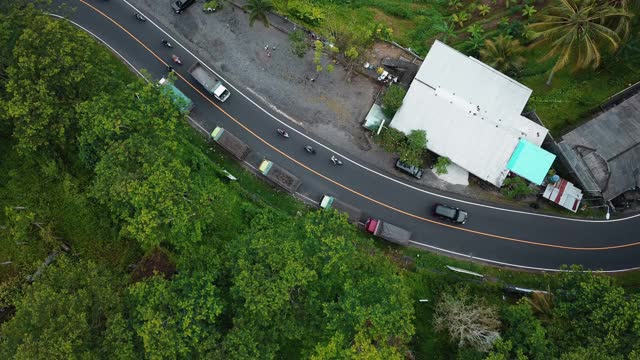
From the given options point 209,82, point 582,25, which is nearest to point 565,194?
point 582,25

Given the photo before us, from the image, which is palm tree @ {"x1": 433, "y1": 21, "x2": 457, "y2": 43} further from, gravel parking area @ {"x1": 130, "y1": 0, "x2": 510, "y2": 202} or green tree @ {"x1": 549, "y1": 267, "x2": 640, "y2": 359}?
green tree @ {"x1": 549, "y1": 267, "x2": 640, "y2": 359}

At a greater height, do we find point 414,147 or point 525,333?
point 414,147

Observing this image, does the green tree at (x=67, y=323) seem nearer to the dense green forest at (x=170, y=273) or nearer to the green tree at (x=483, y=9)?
the dense green forest at (x=170, y=273)

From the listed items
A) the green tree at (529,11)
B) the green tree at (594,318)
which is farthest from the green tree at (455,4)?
the green tree at (594,318)

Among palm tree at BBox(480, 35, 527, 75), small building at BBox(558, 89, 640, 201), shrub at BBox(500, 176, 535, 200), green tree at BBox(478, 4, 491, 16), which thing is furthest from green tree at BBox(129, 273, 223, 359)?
green tree at BBox(478, 4, 491, 16)

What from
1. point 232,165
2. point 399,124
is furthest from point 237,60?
point 399,124

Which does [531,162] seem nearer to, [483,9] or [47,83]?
[483,9]

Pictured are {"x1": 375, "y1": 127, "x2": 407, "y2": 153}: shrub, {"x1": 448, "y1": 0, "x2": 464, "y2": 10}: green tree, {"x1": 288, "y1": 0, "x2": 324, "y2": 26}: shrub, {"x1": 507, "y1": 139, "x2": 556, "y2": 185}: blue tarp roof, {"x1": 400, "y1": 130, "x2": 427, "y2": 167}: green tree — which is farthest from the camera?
{"x1": 448, "y1": 0, "x2": 464, "y2": 10}: green tree
